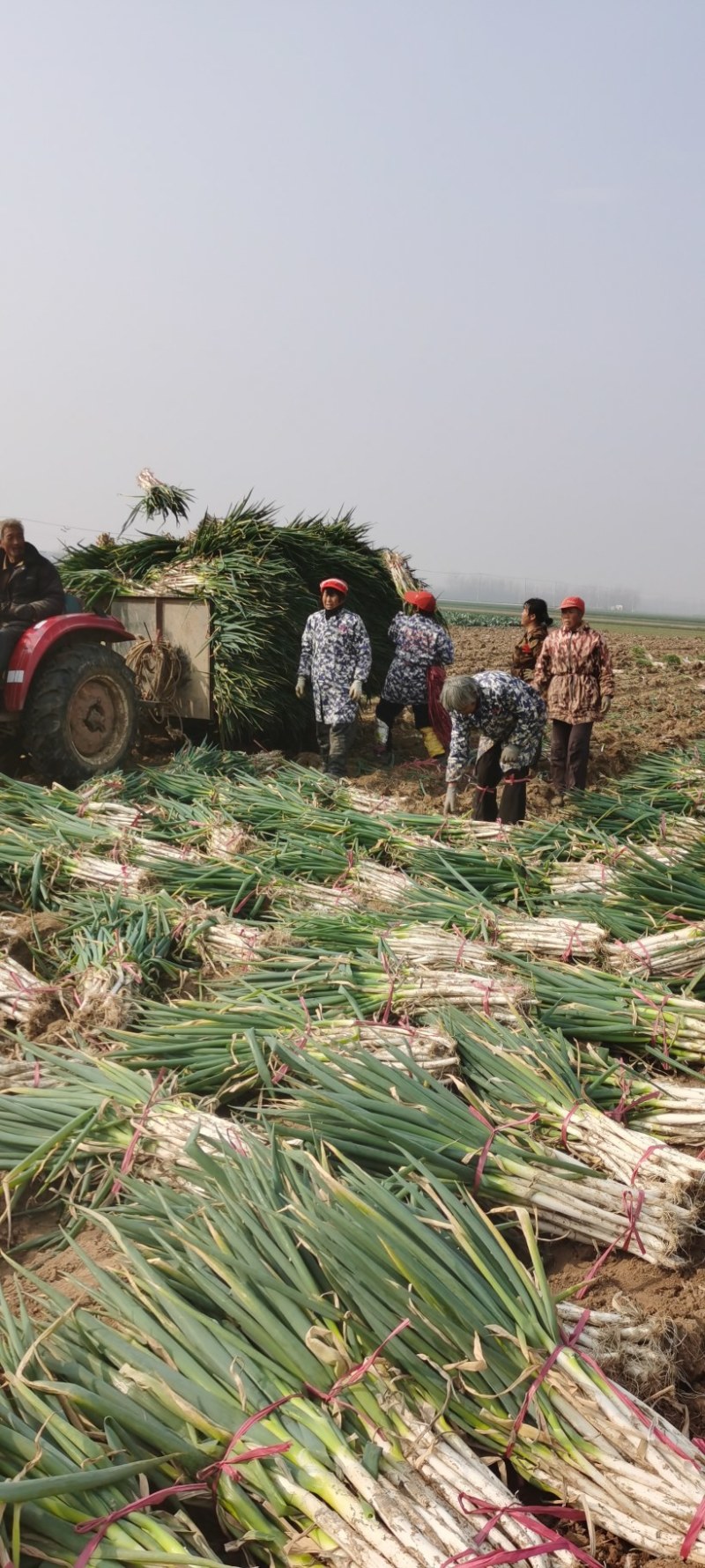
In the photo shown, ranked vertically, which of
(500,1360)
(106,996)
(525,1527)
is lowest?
(525,1527)

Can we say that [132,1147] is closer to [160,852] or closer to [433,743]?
[160,852]

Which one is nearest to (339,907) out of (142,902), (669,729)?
(142,902)

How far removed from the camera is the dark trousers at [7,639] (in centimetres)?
568

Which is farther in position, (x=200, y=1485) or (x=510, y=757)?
(x=510, y=757)

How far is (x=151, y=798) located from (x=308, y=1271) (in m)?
3.70

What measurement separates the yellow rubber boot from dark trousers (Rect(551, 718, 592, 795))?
742mm

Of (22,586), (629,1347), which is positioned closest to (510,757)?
(22,586)

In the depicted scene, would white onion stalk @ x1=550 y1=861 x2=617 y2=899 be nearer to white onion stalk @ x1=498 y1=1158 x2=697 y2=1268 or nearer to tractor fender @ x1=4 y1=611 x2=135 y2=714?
white onion stalk @ x1=498 y1=1158 x2=697 y2=1268

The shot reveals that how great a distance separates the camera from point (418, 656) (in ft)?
24.0

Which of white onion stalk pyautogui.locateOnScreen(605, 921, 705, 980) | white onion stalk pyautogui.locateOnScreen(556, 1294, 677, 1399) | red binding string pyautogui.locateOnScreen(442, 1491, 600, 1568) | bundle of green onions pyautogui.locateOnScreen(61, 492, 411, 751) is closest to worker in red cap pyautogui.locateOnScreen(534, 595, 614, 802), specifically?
bundle of green onions pyautogui.locateOnScreen(61, 492, 411, 751)

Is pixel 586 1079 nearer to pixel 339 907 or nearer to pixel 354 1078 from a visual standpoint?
pixel 354 1078

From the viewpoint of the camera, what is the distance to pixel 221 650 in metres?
7.01

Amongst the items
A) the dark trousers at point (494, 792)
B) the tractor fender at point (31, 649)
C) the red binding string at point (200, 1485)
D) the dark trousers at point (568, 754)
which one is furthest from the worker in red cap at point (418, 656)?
the red binding string at point (200, 1485)

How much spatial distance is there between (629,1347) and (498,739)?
3.79 m
